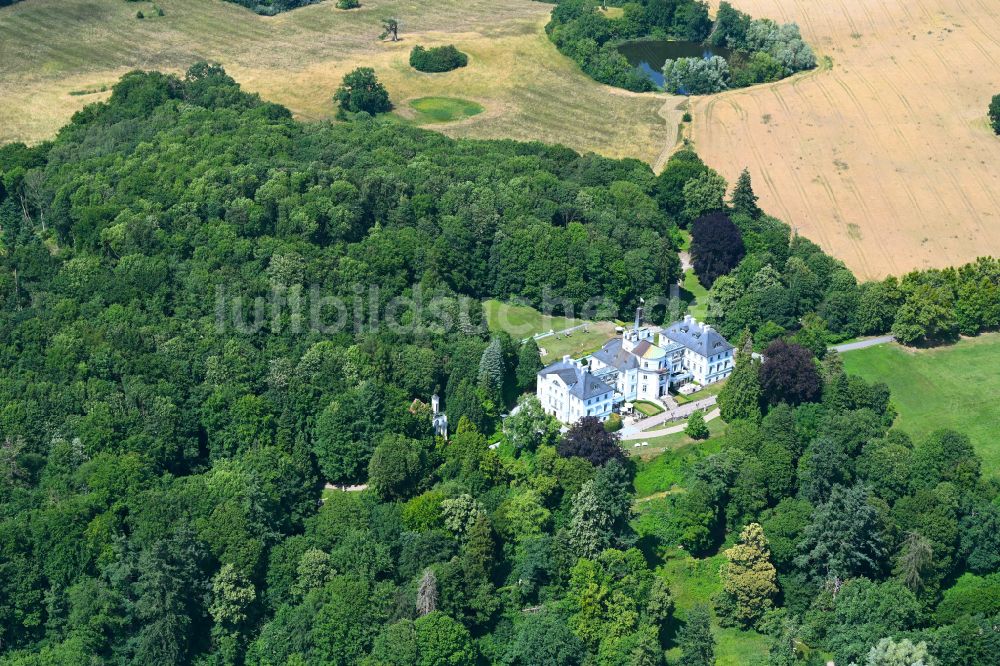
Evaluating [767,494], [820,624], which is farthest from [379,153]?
[820,624]

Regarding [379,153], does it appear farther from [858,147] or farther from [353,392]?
[858,147]

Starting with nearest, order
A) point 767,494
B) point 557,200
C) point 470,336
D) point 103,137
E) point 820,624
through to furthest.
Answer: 1. point 820,624
2. point 767,494
3. point 470,336
4. point 557,200
5. point 103,137

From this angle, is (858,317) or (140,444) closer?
(140,444)

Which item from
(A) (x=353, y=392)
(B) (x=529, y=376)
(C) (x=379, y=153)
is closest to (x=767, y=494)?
(B) (x=529, y=376)

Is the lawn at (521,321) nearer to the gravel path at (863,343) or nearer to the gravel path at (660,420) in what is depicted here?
the gravel path at (660,420)

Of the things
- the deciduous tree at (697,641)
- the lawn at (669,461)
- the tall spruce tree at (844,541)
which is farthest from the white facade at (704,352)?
the deciduous tree at (697,641)

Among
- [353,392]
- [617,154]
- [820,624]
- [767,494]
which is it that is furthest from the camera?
[617,154]

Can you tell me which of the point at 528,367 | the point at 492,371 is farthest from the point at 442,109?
the point at 492,371
